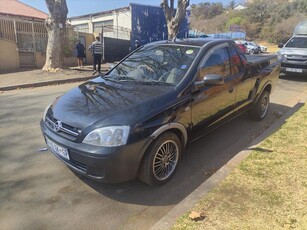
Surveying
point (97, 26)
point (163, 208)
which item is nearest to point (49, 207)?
point (163, 208)

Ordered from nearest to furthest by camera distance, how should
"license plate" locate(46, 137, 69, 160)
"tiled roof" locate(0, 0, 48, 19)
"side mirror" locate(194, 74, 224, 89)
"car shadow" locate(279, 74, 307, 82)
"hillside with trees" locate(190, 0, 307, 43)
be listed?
"license plate" locate(46, 137, 69, 160), "side mirror" locate(194, 74, 224, 89), "car shadow" locate(279, 74, 307, 82), "tiled roof" locate(0, 0, 48, 19), "hillside with trees" locate(190, 0, 307, 43)

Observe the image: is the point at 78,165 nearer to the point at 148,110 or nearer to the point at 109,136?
the point at 109,136

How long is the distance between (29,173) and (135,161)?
1667 mm

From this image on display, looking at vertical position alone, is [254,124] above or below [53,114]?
below

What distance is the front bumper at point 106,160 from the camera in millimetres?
2893

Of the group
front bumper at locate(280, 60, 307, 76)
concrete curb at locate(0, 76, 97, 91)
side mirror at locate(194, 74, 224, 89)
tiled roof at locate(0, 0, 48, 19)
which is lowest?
concrete curb at locate(0, 76, 97, 91)

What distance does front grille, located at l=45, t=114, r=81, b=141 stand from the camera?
3074 millimetres

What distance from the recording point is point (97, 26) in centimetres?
2898

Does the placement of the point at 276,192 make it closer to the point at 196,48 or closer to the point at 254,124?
the point at 196,48

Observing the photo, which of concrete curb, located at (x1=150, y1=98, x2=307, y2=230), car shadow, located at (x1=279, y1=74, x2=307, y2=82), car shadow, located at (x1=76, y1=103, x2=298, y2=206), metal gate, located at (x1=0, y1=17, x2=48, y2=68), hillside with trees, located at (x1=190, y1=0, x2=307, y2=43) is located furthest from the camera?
hillside with trees, located at (x1=190, y1=0, x2=307, y2=43)

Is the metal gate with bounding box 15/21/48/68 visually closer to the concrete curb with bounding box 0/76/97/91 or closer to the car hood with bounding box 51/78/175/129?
the concrete curb with bounding box 0/76/97/91

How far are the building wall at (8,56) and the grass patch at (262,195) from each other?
13.6 metres

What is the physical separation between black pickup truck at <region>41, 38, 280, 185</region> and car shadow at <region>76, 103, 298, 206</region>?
185 millimetres

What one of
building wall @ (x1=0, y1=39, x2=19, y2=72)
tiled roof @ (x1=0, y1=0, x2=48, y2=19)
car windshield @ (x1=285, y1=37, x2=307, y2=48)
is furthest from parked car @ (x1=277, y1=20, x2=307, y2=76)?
tiled roof @ (x1=0, y1=0, x2=48, y2=19)
